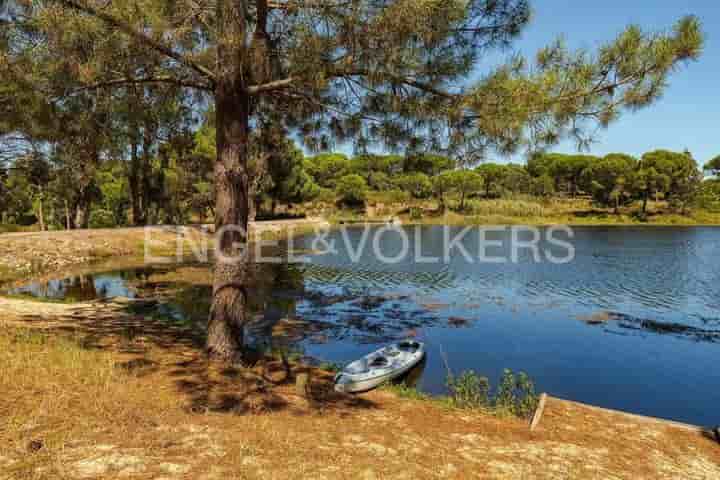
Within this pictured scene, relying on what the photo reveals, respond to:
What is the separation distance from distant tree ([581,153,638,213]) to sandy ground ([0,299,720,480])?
79296mm

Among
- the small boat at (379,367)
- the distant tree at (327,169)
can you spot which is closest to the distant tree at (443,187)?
the distant tree at (327,169)

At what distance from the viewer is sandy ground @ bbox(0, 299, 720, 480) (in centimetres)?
423

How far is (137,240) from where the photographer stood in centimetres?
3122

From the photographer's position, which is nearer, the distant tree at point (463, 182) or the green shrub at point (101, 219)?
the green shrub at point (101, 219)

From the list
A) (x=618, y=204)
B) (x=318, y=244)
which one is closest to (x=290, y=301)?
(x=318, y=244)

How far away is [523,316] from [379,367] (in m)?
9.93

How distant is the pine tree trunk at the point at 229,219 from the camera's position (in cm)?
759

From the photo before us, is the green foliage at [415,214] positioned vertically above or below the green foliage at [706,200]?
below

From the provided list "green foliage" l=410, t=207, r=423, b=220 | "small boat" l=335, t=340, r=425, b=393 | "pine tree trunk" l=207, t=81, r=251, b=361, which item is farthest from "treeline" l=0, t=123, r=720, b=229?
"green foliage" l=410, t=207, r=423, b=220

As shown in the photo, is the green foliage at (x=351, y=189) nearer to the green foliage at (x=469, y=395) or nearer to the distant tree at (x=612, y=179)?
the distant tree at (x=612, y=179)

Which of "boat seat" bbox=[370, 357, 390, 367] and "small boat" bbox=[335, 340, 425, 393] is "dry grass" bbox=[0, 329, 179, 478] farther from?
"boat seat" bbox=[370, 357, 390, 367]

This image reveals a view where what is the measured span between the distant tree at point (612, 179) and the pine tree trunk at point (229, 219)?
80.7 meters

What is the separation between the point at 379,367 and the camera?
9.56 metres

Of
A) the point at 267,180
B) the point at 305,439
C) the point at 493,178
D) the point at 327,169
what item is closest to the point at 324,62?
the point at 305,439
